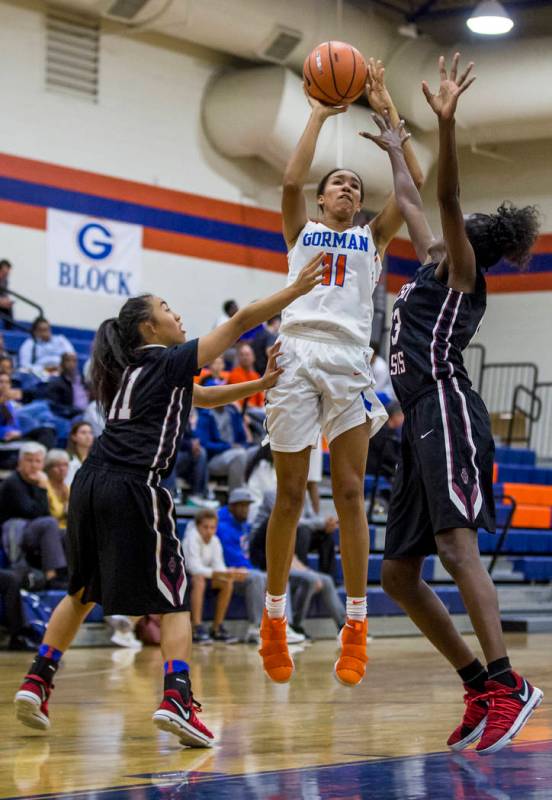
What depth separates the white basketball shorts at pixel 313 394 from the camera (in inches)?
203

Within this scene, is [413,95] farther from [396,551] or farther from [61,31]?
[396,551]

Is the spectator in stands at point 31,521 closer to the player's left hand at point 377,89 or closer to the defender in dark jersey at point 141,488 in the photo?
the defender in dark jersey at point 141,488

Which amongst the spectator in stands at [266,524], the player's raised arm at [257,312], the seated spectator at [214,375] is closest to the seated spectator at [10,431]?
the spectator in stands at [266,524]

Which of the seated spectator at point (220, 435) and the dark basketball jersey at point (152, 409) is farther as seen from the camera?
the seated spectator at point (220, 435)

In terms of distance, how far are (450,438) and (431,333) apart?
401 millimetres

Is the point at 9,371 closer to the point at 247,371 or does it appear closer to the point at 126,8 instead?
the point at 247,371

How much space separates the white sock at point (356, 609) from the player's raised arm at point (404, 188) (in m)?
1.38

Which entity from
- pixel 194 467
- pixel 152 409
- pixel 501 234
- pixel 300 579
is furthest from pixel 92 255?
pixel 501 234

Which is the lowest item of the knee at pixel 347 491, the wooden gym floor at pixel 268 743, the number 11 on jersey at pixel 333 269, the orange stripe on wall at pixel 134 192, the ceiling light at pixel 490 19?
the wooden gym floor at pixel 268 743

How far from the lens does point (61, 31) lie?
1505 cm

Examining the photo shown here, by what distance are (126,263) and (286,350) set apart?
10752 millimetres

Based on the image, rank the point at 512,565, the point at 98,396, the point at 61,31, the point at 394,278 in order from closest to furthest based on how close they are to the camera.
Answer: the point at 98,396 < the point at 512,565 < the point at 61,31 < the point at 394,278

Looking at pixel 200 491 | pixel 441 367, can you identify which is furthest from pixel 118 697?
pixel 200 491

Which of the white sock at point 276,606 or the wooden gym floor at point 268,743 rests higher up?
the white sock at point 276,606
